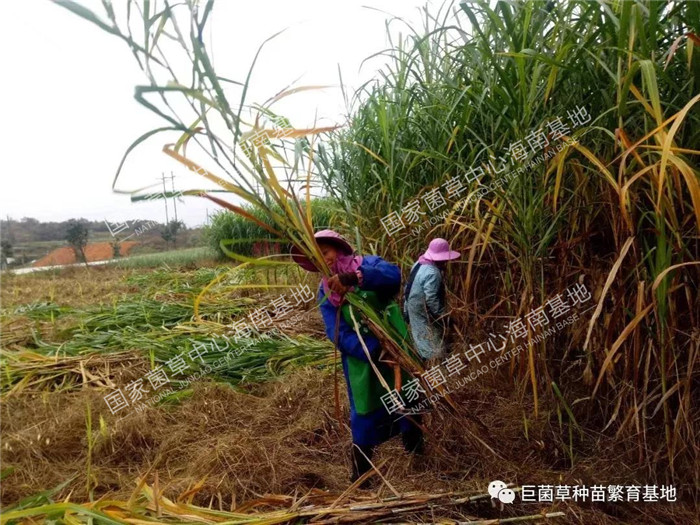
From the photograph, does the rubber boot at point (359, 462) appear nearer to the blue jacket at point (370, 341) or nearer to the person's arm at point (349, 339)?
the blue jacket at point (370, 341)

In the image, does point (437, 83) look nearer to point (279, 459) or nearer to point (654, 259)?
point (654, 259)

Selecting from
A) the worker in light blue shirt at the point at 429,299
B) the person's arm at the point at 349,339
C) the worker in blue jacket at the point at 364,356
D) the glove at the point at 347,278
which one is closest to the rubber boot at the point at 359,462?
the worker in blue jacket at the point at 364,356

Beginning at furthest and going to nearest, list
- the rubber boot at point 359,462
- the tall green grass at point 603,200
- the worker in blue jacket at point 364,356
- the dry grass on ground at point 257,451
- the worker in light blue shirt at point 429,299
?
1. the worker in light blue shirt at point 429,299
2. the rubber boot at point 359,462
3. the worker in blue jacket at point 364,356
4. the dry grass on ground at point 257,451
5. the tall green grass at point 603,200

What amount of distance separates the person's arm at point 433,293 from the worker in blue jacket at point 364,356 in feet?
1.46

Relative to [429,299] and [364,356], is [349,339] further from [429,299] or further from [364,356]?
[429,299]

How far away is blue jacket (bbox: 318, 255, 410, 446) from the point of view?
1.71 metres

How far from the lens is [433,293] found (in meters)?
2.26

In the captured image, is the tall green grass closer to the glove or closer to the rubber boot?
the glove

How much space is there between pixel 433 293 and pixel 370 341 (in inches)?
26.1

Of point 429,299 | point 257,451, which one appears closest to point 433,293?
point 429,299

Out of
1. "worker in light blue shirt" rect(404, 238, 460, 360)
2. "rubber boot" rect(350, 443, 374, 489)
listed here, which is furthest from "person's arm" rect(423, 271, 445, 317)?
"rubber boot" rect(350, 443, 374, 489)

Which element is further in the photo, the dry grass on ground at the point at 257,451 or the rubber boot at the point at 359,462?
the rubber boot at the point at 359,462

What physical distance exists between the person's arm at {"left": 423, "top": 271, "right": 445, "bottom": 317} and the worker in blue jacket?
0.44m

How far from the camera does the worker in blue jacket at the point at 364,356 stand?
1.68m
